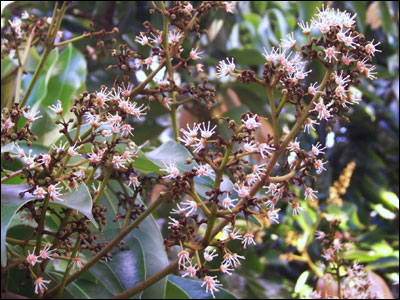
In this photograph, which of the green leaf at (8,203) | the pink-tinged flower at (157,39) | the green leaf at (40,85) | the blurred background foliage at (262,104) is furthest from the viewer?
the blurred background foliage at (262,104)

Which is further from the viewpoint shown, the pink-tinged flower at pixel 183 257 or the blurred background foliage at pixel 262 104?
the blurred background foliage at pixel 262 104

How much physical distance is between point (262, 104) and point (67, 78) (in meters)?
0.28

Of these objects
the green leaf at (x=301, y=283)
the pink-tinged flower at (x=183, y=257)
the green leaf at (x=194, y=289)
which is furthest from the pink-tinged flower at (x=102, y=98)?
the green leaf at (x=301, y=283)

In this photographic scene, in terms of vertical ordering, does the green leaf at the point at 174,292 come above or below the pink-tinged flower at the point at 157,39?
below

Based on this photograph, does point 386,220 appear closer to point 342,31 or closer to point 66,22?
point 66,22

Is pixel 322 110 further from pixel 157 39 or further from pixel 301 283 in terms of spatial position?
pixel 301 283

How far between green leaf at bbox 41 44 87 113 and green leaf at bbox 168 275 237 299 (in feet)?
1.01

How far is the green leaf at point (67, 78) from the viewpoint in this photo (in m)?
0.81

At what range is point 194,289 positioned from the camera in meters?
0.59

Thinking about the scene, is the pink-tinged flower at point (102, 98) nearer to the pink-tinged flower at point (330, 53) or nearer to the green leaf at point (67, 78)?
the pink-tinged flower at point (330, 53)

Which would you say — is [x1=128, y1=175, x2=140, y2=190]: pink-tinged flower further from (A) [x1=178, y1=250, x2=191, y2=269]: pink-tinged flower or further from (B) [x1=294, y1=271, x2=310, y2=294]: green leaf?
(B) [x1=294, y1=271, x2=310, y2=294]: green leaf

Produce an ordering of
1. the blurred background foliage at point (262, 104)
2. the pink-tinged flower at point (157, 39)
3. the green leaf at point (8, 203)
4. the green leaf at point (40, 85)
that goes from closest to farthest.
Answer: the green leaf at point (8, 203) < the pink-tinged flower at point (157, 39) < the green leaf at point (40, 85) < the blurred background foliage at point (262, 104)

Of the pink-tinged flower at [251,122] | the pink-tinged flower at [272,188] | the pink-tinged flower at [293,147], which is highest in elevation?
the pink-tinged flower at [251,122]

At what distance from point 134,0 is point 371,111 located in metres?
0.72
